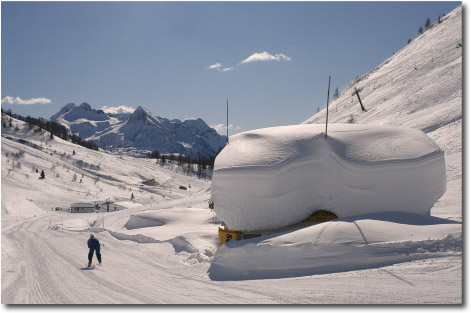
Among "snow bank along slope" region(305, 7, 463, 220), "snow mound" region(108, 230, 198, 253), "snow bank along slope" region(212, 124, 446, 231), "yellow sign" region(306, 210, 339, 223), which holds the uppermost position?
"snow bank along slope" region(305, 7, 463, 220)

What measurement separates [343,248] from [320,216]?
329 cm

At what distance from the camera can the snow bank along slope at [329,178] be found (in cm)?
1196

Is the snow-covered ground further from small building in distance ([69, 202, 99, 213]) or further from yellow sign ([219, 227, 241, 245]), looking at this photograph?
small building in distance ([69, 202, 99, 213])

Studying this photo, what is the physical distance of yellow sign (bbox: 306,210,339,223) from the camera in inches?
488

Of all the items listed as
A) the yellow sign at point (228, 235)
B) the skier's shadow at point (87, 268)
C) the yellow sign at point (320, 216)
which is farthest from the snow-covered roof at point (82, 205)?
the yellow sign at point (320, 216)

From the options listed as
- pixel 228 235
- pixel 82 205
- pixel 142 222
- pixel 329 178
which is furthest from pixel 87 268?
pixel 82 205

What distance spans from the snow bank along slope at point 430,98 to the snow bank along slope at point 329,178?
4.89 meters

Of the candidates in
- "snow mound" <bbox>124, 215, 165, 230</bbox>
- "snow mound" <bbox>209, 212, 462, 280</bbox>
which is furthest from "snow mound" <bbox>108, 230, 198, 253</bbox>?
"snow mound" <bbox>124, 215, 165, 230</bbox>

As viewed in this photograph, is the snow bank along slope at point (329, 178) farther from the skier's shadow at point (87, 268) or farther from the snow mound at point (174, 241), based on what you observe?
the skier's shadow at point (87, 268)

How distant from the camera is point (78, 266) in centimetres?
1186

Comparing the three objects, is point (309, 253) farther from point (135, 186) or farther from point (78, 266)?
point (135, 186)

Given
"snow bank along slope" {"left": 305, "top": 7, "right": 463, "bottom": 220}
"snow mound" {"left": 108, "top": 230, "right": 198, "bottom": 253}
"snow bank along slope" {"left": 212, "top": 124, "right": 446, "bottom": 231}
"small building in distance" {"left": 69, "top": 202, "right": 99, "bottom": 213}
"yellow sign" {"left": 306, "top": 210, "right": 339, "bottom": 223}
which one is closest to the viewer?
"snow bank along slope" {"left": 212, "top": 124, "right": 446, "bottom": 231}

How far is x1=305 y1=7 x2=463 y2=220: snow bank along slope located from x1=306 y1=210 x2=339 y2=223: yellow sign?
7.05 metres

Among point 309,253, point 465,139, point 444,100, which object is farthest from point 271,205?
point 444,100
